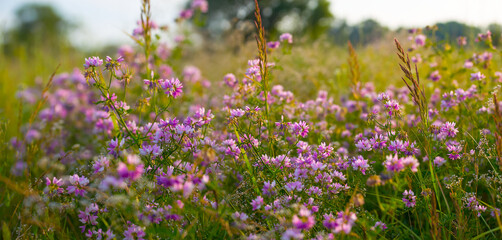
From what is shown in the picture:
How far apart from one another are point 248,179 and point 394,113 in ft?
2.94

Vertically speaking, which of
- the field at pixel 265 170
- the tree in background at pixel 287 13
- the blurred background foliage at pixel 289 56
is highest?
the tree in background at pixel 287 13

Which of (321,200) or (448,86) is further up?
(448,86)

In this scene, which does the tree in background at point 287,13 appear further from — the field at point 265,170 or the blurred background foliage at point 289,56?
the field at point 265,170

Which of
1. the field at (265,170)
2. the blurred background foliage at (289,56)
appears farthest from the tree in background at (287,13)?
the field at (265,170)

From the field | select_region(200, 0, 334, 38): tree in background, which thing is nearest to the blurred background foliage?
the field

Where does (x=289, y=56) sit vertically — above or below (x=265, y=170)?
above

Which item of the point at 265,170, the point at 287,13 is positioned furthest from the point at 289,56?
the point at 287,13

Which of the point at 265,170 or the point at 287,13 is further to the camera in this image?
the point at 287,13

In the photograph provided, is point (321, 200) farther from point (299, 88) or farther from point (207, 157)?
point (299, 88)

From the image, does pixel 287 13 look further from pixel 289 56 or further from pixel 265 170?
pixel 265 170

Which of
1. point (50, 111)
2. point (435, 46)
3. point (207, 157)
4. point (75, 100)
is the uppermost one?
point (75, 100)

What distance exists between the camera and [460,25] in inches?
189

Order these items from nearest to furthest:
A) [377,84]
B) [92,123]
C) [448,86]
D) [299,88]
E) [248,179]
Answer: [248,179] → [448,86] → [92,123] → [299,88] → [377,84]

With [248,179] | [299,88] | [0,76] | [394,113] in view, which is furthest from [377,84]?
[0,76]
